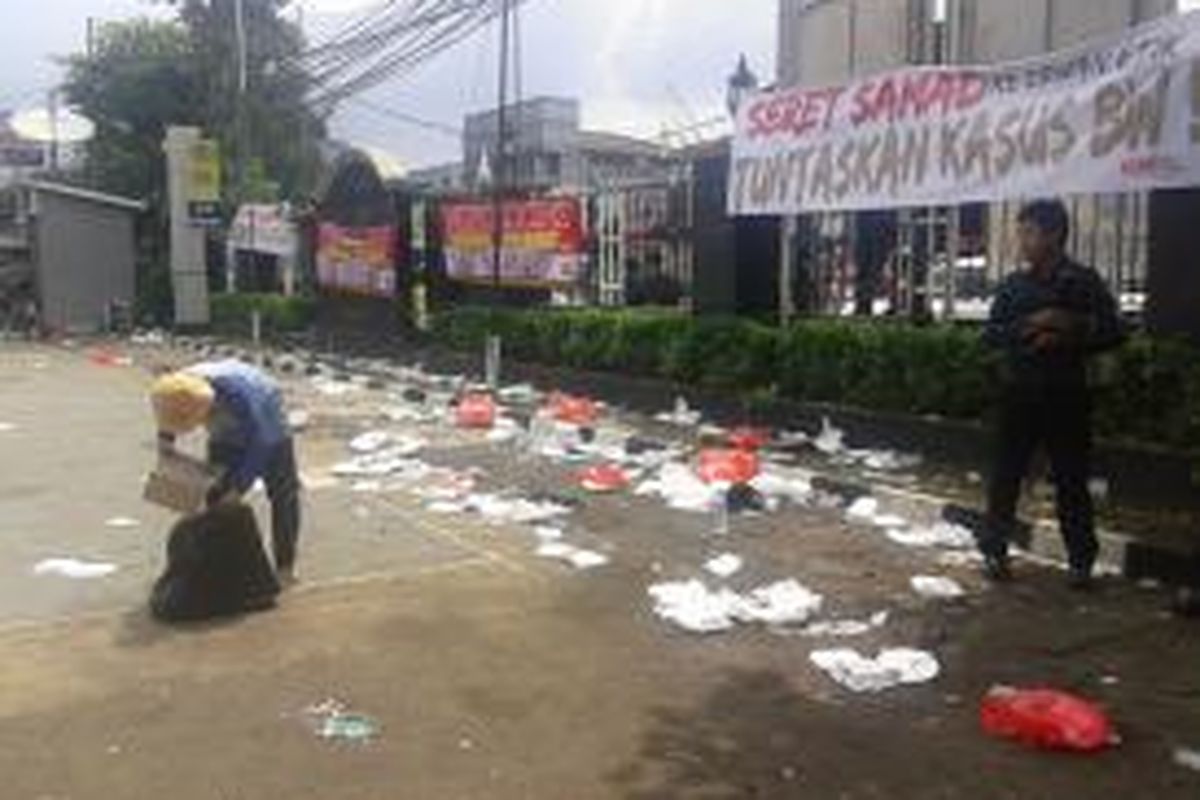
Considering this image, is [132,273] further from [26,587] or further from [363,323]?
[26,587]

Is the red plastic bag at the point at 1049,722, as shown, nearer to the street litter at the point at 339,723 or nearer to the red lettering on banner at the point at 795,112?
the street litter at the point at 339,723

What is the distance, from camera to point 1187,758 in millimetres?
5660

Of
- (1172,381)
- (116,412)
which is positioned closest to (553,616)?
(1172,381)

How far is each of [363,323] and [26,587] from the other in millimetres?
16212

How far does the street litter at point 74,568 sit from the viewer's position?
8.88 m

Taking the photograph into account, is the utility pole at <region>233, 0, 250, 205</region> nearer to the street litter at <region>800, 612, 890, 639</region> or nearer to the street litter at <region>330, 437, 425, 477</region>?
the street litter at <region>330, 437, 425, 477</region>

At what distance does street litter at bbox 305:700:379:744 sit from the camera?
603cm

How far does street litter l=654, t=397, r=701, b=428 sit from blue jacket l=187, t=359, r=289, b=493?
6.63 meters

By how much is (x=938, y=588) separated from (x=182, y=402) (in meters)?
3.56

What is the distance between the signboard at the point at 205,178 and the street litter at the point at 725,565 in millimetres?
27857

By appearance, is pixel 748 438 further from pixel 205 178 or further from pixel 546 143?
pixel 546 143

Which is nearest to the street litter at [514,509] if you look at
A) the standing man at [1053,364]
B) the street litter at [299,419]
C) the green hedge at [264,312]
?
the standing man at [1053,364]

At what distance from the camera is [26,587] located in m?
8.62

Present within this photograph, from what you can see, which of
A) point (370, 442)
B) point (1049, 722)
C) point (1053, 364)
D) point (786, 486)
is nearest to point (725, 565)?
point (1053, 364)
